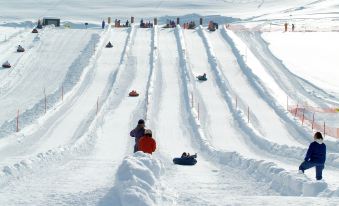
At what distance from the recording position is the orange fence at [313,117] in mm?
26516

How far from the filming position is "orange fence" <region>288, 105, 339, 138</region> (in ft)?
87.0

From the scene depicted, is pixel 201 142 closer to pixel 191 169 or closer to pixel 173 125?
pixel 173 125

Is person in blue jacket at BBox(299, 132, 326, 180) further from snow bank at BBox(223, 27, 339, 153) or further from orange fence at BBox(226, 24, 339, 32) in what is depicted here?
Answer: orange fence at BBox(226, 24, 339, 32)

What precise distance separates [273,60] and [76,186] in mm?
33018

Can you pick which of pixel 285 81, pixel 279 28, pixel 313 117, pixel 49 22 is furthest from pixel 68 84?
pixel 279 28

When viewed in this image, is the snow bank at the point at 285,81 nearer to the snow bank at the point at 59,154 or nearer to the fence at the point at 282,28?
the snow bank at the point at 59,154

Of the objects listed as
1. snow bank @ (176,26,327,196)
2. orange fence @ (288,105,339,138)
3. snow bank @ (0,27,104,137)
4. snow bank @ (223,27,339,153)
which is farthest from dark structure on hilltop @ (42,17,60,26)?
snow bank @ (176,26,327,196)

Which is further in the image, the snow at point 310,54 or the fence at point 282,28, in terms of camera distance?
the fence at point 282,28

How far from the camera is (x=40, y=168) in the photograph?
52.9 feet

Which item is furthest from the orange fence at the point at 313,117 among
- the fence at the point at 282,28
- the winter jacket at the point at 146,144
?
the fence at the point at 282,28

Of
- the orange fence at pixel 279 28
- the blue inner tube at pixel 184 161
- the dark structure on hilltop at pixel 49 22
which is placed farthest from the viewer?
the dark structure on hilltop at pixel 49 22

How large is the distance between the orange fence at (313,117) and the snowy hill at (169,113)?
0.34 ft

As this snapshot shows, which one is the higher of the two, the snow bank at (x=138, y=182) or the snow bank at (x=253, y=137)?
the snow bank at (x=138, y=182)

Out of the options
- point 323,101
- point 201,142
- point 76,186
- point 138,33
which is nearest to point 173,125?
point 201,142
